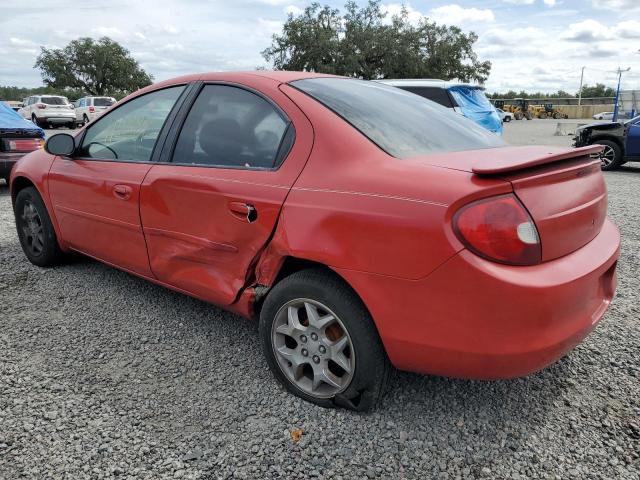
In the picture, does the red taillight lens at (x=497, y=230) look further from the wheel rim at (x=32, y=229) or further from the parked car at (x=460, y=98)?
the parked car at (x=460, y=98)

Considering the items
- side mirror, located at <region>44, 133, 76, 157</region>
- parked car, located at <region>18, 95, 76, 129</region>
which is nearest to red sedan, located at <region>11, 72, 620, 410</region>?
side mirror, located at <region>44, 133, 76, 157</region>

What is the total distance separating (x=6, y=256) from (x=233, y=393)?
328 cm

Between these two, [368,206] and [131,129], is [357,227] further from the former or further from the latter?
[131,129]

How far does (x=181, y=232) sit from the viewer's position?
9.11 feet

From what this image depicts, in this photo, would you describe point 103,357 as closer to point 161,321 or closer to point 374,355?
point 161,321

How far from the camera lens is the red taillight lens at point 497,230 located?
6.02 feet

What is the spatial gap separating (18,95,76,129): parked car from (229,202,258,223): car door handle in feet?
92.3

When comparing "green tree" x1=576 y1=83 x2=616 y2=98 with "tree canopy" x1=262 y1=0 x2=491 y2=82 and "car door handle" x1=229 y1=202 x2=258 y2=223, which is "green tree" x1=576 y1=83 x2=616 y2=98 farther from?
"car door handle" x1=229 y1=202 x2=258 y2=223

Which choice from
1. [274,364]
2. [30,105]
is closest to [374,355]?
[274,364]

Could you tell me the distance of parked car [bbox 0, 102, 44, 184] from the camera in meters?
7.65

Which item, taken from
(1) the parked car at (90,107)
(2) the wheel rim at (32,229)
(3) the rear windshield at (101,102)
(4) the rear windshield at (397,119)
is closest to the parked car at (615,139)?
(4) the rear windshield at (397,119)

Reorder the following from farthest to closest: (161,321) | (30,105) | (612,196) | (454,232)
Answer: (30,105) < (612,196) < (161,321) < (454,232)

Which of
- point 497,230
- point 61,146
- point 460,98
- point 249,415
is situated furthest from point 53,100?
point 497,230

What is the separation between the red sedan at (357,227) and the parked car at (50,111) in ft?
88.7
